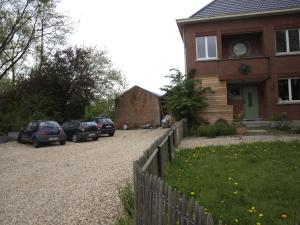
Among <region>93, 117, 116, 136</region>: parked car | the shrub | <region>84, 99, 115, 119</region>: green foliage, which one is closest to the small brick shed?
<region>84, 99, 115, 119</region>: green foliage

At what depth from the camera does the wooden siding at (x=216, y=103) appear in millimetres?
21797

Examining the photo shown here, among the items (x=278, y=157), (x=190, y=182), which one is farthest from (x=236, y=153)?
(x=190, y=182)

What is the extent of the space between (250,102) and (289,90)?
2833mm

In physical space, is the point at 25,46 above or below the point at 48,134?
above

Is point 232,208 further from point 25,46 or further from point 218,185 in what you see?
point 25,46

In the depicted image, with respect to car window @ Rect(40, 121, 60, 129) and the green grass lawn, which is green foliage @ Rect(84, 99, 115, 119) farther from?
the green grass lawn

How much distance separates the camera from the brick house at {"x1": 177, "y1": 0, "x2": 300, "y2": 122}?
2202 cm

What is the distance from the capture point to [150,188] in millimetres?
4156

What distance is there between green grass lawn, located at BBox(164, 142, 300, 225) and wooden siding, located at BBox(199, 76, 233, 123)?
31.1ft

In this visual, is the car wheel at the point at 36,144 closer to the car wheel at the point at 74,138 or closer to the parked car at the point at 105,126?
A: the car wheel at the point at 74,138

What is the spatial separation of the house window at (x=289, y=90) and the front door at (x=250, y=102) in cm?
203

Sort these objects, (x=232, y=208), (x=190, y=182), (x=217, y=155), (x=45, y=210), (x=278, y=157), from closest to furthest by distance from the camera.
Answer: (x=232, y=208) → (x=45, y=210) → (x=190, y=182) → (x=278, y=157) → (x=217, y=155)

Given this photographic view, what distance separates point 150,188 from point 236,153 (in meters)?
7.96

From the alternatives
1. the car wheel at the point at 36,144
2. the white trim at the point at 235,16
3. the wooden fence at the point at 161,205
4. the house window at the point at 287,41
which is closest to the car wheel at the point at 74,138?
the car wheel at the point at 36,144
